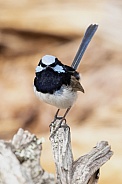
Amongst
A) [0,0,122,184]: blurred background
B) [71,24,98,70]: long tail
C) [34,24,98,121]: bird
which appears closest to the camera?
[34,24,98,121]: bird

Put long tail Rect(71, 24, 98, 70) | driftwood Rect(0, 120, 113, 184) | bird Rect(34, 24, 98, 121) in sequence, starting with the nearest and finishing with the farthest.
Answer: driftwood Rect(0, 120, 113, 184), bird Rect(34, 24, 98, 121), long tail Rect(71, 24, 98, 70)

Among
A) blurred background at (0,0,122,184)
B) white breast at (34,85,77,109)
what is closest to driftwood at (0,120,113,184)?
white breast at (34,85,77,109)

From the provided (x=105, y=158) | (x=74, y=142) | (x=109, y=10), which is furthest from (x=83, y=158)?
(x=109, y=10)

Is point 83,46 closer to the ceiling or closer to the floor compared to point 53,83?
closer to the ceiling

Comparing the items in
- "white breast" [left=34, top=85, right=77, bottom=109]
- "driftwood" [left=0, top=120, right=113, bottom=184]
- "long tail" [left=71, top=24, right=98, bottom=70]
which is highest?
"long tail" [left=71, top=24, right=98, bottom=70]

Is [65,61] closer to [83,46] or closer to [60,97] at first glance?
[83,46]

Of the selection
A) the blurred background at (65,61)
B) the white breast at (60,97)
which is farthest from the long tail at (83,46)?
the blurred background at (65,61)

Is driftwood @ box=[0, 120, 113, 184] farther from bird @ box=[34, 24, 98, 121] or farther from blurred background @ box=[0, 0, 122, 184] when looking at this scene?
blurred background @ box=[0, 0, 122, 184]

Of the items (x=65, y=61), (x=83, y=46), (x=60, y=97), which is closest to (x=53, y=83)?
(x=60, y=97)
